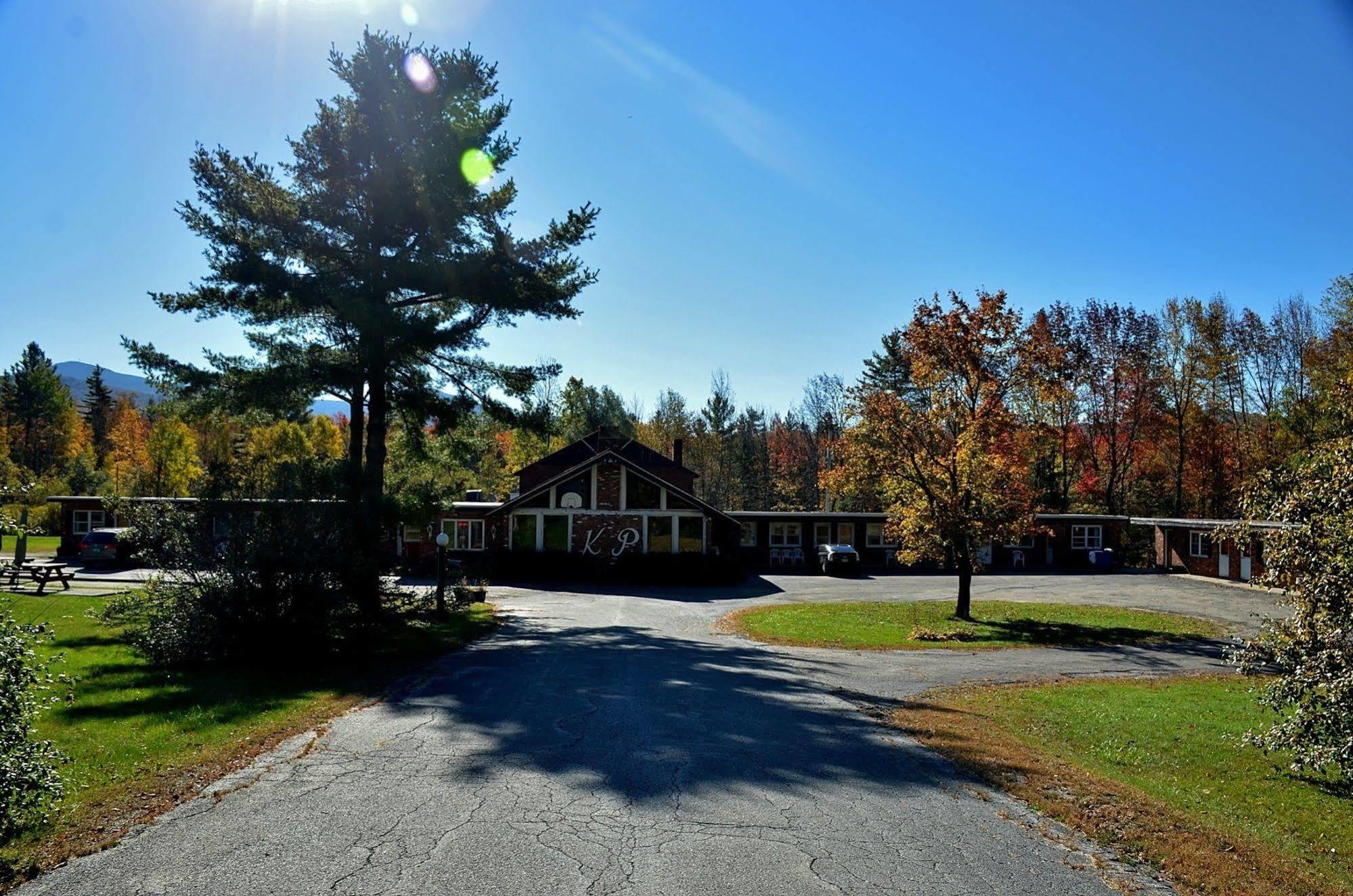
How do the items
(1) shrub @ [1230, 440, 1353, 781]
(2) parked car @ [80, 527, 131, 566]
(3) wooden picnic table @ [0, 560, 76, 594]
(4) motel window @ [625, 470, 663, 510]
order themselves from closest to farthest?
(1) shrub @ [1230, 440, 1353, 781], (3) wooden picnic table @ [0, 560, 76, 594], (2) parked car @ [80, 527, 131, 566], (4) motel window @ [625, 470, 663, 510]

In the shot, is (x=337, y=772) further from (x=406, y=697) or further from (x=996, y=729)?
(x=996, y=729)

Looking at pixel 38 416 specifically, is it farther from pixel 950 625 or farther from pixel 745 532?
pixel 950 625

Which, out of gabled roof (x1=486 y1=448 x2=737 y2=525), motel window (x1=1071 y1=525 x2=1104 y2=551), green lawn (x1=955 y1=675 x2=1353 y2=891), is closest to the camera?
green lawn (x1=955 y1=675 x2=1353 y2=891)

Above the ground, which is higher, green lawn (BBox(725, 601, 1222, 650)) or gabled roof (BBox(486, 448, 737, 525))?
gabled roof (BBox(486, 448, 737, 525))

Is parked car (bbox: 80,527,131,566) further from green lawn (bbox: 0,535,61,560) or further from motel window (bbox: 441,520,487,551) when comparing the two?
motel window (bbox: 441,520,487,551)

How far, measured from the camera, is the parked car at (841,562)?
39250 millimetres

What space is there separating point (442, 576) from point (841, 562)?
2302cm

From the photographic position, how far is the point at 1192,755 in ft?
31.1

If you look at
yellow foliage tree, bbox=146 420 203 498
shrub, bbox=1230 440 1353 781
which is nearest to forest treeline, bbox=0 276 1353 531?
yellow foliage tree, bbox=146 420 203 498

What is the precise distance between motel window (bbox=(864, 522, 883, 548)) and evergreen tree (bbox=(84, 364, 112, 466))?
66.1 m

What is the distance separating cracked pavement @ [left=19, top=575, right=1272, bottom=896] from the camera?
4.98 m

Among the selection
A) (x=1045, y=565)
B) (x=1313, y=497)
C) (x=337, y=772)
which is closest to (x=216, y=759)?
(x=337, y=772)

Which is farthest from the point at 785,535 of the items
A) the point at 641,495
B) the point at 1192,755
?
the point at 1192,755

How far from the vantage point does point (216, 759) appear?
294 inches
